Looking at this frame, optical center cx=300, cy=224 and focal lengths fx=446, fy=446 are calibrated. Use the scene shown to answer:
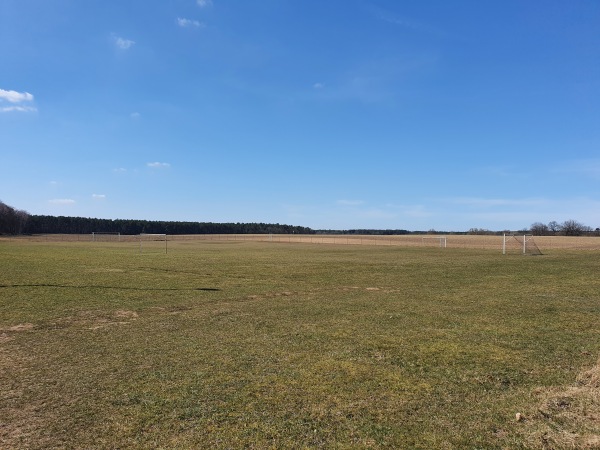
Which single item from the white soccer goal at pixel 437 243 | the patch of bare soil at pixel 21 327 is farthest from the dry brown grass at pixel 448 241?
the patch of bare soil at pixel 21 327

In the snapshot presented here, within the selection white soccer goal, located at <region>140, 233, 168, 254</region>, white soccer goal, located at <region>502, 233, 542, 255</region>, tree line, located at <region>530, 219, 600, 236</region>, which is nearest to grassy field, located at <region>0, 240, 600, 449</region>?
white soccer goal, located at <region>502, 233, 542, 255</region>

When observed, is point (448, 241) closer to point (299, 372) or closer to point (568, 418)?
point (299, 372)

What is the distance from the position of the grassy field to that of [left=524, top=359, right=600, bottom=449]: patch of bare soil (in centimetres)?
2

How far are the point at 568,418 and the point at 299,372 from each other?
3.88 m

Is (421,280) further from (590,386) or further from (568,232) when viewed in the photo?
(568,232)

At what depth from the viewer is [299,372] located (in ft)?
24.5

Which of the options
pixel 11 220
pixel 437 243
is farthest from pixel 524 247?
pixel 11 220

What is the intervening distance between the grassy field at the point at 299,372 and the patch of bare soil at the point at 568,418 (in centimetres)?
2

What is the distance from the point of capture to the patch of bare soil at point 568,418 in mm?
4680

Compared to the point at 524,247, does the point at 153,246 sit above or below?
below

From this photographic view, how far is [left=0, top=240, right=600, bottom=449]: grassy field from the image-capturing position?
16.7 ft

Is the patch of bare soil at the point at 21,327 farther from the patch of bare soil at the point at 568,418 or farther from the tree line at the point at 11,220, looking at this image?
the tree line at the point at 11,220

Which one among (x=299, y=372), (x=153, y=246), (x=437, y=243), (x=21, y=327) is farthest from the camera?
(x=437, y=243)

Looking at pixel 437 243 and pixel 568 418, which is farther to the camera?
pixel 437 243
